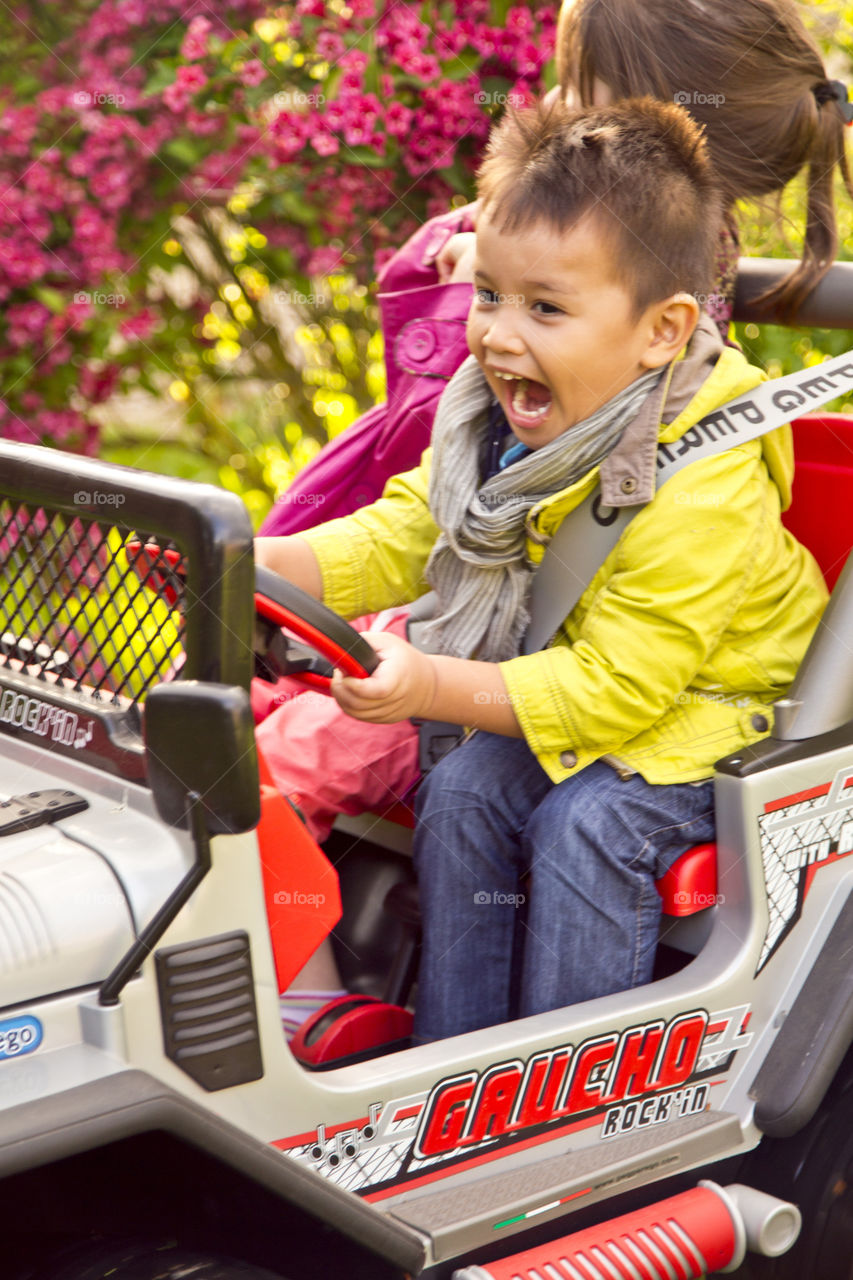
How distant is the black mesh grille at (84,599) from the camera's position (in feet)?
4.67

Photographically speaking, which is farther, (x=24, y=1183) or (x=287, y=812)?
(x=287, y=812)

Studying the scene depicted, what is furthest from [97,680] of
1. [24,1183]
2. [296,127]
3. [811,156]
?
[296,127]

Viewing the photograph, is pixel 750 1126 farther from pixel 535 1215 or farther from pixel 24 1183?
pixel 24 1183

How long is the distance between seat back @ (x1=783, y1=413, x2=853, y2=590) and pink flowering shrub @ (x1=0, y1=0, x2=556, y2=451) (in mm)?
1961

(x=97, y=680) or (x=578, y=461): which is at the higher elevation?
(x=578, y=461)

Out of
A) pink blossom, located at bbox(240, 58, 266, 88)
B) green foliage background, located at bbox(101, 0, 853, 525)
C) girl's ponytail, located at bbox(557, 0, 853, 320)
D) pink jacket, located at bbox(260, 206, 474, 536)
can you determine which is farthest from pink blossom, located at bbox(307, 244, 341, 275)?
girl's ponytail, located at bbox(557, 0, 853, 320)

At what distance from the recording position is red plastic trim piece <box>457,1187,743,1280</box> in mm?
1604

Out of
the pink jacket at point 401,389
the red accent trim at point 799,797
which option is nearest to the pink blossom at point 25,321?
the pink jacket at point 401,389

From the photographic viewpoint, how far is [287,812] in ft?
5.00

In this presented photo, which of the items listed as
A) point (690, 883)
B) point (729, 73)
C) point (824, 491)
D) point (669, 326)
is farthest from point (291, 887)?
point (729, 73)

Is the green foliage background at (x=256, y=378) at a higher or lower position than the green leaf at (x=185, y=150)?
lower

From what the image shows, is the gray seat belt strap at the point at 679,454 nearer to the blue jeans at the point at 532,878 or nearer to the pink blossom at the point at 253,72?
the blue jeans at the point at 532,878

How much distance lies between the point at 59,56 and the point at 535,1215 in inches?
167

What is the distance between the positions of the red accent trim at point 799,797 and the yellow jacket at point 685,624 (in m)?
0.10
